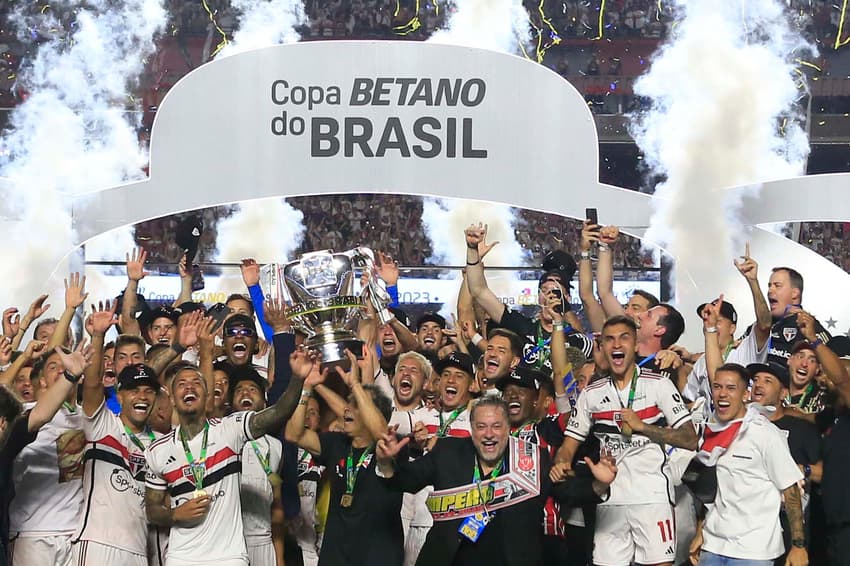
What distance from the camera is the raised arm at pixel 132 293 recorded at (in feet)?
29.6

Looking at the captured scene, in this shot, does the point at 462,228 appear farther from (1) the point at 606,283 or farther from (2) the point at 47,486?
(2) the point at 47,486

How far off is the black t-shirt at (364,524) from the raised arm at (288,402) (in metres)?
0.36

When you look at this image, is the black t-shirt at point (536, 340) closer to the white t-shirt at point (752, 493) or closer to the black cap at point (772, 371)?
the black cap at point (772, 371)

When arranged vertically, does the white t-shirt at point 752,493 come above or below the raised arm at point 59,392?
below

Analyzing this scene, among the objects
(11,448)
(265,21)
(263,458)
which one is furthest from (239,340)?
(265,21)

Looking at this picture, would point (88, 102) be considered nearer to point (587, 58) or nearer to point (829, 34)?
point (587, 58)

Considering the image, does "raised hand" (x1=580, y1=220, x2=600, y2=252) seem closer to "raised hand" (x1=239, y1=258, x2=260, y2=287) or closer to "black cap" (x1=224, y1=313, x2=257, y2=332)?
"raised hand" (x1=239, y1=258, x2=260, y2=287)

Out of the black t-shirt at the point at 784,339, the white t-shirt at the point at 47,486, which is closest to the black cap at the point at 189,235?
the white t-shirt at the point at 47,486

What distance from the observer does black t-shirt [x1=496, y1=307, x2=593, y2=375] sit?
26.7 feet

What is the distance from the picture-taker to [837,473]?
22.7 feet

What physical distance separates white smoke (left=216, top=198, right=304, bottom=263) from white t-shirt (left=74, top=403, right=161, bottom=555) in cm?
810

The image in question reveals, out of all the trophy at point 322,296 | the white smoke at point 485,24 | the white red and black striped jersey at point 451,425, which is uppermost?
the white smoke at point 485,24

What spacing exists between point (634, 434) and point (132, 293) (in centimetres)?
415

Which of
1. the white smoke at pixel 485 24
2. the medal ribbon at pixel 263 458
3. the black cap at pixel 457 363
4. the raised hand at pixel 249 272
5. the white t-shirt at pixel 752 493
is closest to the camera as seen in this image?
the white t-shirt at pixel 752 493
